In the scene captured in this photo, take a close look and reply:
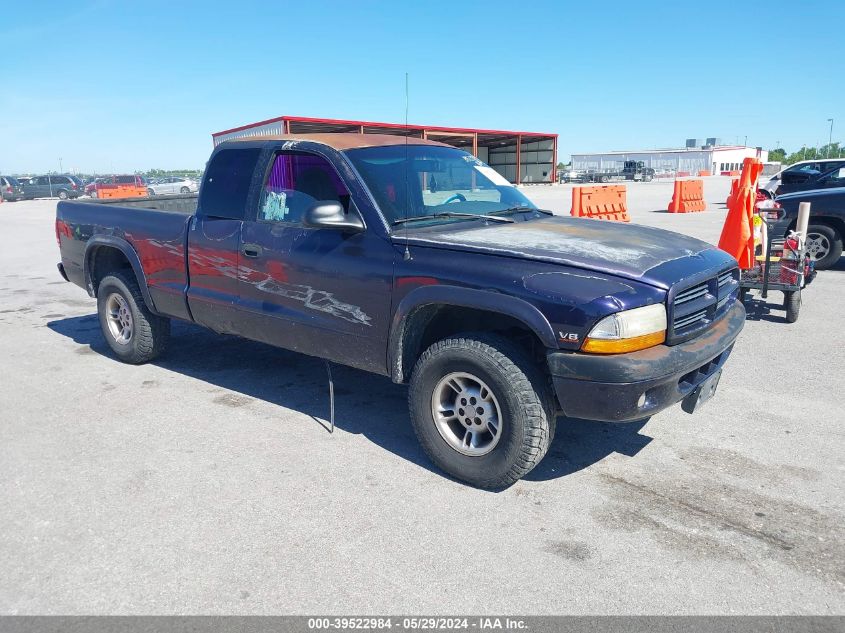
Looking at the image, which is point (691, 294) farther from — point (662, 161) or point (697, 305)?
point (662, 161)

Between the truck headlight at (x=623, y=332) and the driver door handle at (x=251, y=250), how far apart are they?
235 centimetres

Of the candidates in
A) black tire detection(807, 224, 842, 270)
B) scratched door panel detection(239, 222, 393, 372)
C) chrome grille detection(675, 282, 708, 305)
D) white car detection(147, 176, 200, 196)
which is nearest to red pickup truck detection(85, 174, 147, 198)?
white car detection(147, 176, 200, 196)

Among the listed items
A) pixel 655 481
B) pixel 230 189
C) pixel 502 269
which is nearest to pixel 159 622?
pixel 502 269

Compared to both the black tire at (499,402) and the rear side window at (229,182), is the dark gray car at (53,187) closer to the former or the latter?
the rear side window at (229,182)

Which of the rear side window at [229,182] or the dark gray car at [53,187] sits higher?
the dark gray car at [53,187]

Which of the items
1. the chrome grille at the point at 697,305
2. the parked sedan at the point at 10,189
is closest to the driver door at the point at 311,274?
the chrome grille at the point at 697,305

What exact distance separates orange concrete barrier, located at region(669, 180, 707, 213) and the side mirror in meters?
19.4

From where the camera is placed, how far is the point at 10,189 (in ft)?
133

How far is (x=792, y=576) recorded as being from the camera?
9.19ft

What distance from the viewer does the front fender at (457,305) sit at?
10.5 ft

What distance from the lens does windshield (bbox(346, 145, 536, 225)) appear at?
408cm

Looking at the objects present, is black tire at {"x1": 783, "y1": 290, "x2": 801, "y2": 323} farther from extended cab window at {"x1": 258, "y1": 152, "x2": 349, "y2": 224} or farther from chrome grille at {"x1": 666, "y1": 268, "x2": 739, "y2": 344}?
extended cab window at {"x1": 258, "y1": 152, "x2": 349, "y2": 224}

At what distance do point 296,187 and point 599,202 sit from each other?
1303 cm

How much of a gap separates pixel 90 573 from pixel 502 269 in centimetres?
237
